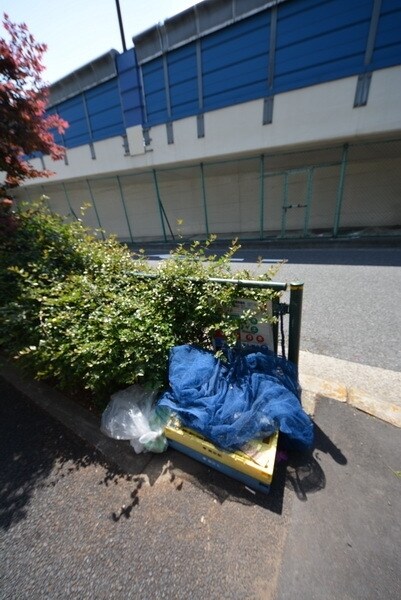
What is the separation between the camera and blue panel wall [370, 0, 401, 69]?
5.88 meters

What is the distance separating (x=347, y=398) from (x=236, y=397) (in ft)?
3.78

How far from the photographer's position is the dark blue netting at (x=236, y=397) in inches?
66.1

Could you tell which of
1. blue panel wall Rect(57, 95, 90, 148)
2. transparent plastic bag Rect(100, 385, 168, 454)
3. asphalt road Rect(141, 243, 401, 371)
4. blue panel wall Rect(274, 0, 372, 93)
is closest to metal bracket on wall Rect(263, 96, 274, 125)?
blue panel wall Rect(274, 0, 372, 93)

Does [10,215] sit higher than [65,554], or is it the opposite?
[10,215]

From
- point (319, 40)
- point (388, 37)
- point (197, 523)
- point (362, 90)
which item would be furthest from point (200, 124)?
point (197, 523)

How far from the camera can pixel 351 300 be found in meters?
4.29

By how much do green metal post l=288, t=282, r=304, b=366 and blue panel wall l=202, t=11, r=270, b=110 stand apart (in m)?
8.24

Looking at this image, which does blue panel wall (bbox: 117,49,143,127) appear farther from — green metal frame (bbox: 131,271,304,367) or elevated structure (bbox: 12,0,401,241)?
green metal frame (bbox: 131,271,304,367)

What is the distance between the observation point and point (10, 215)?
3453 mm

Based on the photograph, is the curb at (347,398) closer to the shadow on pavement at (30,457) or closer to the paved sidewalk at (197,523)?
the paved sidewalk at (197,523)

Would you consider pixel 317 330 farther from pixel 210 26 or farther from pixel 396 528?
pixel 210 26

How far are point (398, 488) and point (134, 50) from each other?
1322 cm

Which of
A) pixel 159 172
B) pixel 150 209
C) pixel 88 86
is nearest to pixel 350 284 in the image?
pixel 159 172

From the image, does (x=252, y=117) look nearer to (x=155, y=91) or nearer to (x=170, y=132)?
(x=170, y=132)
